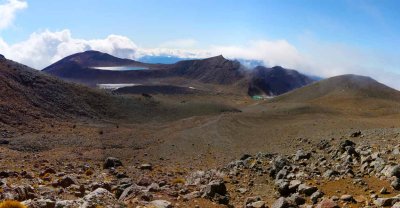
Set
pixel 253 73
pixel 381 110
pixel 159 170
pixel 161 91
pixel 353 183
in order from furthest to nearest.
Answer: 1. pixel 253 73
2. pixel 161 91
3. pixel 381 110
4. pixel 159 170
5. pixel 353 183

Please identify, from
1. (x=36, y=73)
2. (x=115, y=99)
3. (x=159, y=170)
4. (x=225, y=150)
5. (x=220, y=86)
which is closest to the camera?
(x=159, y=170)

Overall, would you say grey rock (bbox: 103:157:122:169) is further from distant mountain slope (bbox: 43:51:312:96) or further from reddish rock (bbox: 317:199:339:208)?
distant mountain slope (bbox: 43:51:312:96)

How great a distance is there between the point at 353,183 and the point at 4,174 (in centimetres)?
1490

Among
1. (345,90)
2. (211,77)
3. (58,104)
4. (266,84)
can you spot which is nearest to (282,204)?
(58,104)

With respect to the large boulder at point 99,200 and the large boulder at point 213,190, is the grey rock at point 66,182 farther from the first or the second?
the large boulder at point 213,190

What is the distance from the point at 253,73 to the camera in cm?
18262

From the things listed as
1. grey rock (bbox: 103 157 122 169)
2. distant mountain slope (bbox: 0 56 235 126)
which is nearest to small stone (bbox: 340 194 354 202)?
grey rock (bbox: 103 157 122 169)

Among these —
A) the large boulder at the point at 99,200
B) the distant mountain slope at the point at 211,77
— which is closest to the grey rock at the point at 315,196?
the large boulder at the point at 99,200

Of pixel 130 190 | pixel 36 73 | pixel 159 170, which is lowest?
pixel 159 170

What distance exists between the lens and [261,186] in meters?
19.1

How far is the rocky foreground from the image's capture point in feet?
40.9

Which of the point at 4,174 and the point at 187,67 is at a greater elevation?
the point at 187,67

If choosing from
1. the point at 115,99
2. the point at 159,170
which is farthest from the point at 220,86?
the point at 159,170

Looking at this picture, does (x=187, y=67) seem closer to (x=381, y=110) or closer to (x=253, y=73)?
(x=253, y=73)
